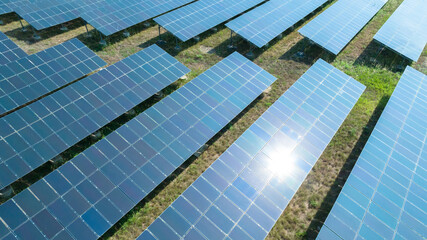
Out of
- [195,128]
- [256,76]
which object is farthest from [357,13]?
[195,128]

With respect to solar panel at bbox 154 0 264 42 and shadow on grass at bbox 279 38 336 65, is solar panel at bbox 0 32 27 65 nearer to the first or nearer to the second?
solar panel at bbox 154 0 264 42

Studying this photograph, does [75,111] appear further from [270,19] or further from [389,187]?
[270,19]

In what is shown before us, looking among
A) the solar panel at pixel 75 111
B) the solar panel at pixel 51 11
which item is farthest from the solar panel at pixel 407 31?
Result: the solar panel at pixel 51 11

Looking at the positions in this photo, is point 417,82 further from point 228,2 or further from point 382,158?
point 228,2

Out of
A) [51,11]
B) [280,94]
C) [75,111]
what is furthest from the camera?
[51,11]

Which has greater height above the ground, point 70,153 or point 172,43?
point 172,43

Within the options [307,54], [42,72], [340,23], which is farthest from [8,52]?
[340,23]

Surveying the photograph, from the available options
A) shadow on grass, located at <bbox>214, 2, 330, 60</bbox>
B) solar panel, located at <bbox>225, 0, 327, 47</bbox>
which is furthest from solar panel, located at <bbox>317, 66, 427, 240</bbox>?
solar panel, located at <bbox>225, 0, 327, 47</bbox>
